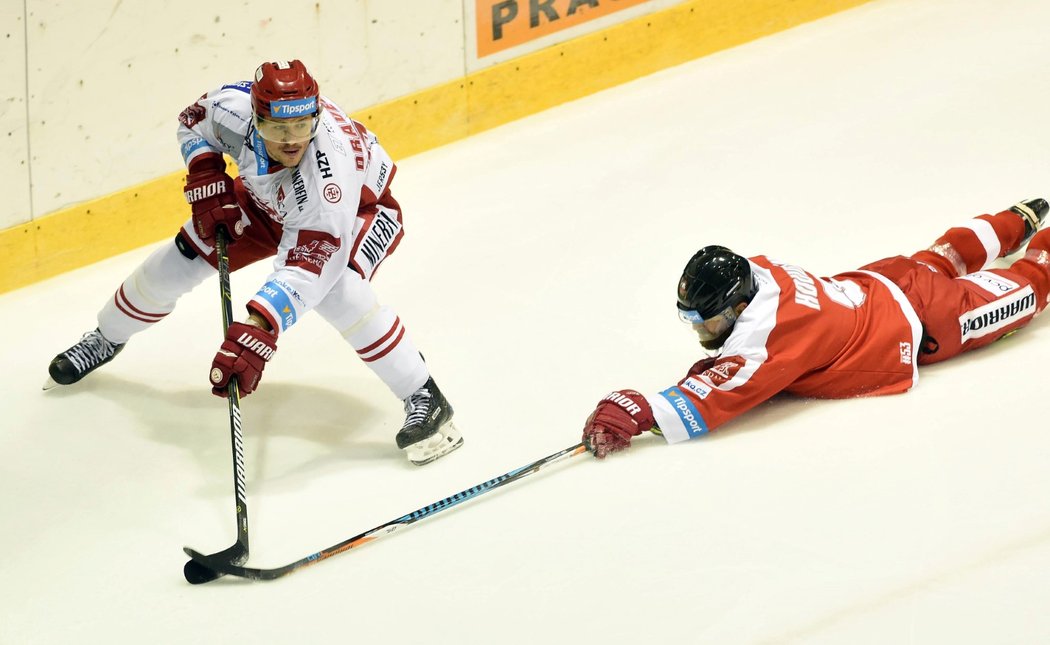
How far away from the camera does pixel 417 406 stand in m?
3.92

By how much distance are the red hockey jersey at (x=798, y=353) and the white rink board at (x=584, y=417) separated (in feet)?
0.27

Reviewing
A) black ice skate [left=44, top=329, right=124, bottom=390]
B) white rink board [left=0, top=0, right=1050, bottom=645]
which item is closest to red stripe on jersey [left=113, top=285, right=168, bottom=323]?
black ice skate [left=44, top=329, right=124, bottom=390]

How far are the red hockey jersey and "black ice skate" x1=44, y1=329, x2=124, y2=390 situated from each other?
1.87m

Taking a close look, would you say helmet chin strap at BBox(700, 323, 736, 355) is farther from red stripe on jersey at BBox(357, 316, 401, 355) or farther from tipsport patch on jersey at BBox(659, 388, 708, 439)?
red stripe on jersey at BBox(357, 316, 401, 355)

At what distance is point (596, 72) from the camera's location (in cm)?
646

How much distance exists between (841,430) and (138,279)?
7.26ft

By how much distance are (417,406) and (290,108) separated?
93 centimetres

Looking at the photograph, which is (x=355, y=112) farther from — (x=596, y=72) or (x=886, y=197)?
(x=886, y=197)

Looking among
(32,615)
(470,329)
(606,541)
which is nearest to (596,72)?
(470,329)

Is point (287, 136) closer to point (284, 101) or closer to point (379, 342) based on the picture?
point (284, 101)

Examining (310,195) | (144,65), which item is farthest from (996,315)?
(144,65)

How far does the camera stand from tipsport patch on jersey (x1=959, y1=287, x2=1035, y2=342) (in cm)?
392

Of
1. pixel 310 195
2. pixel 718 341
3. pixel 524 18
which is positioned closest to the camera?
pixel 310 195

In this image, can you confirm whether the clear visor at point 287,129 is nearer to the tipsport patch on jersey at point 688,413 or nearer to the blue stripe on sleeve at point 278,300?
the blue stripe on sleeve at point 278,300
